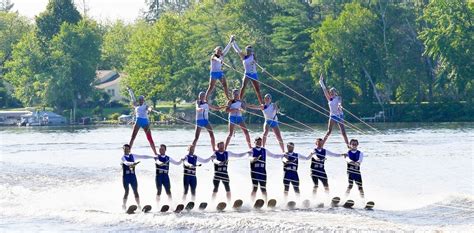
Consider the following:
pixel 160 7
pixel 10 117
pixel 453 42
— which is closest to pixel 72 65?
pixel 10 117

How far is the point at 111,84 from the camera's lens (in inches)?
5256

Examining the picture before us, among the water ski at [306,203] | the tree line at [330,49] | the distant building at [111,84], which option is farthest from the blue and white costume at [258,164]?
the distant building at [111,84]

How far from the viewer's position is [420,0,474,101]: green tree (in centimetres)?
9106

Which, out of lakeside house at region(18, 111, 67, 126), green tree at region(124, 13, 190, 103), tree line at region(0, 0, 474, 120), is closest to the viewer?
tree line at region(0, 0, 474, 120)

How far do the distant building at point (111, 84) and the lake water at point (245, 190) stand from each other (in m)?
65.0

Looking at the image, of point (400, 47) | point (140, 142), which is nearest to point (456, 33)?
point (400, 47)

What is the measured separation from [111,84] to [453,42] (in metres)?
54.5

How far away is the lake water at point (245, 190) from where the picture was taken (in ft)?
94.9

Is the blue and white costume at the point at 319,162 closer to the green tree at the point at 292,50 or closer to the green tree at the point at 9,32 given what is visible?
the green tree at the point at 292,50

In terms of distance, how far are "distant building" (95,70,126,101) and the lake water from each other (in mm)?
64979

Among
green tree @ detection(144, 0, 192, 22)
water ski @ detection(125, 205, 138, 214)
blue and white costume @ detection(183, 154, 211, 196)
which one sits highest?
green tree @ detection(144, 0, 192, 22)

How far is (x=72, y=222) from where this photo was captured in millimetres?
31641

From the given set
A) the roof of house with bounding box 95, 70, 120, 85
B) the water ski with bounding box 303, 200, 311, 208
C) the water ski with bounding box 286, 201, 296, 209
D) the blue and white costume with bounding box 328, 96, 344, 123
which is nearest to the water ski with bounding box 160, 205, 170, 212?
the water ski with bounding box 286, 201, 296, 209

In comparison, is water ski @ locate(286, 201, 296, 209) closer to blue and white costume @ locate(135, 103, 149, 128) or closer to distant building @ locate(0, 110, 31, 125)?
blue and white costume @ locate(135, 103, 149, 128)
